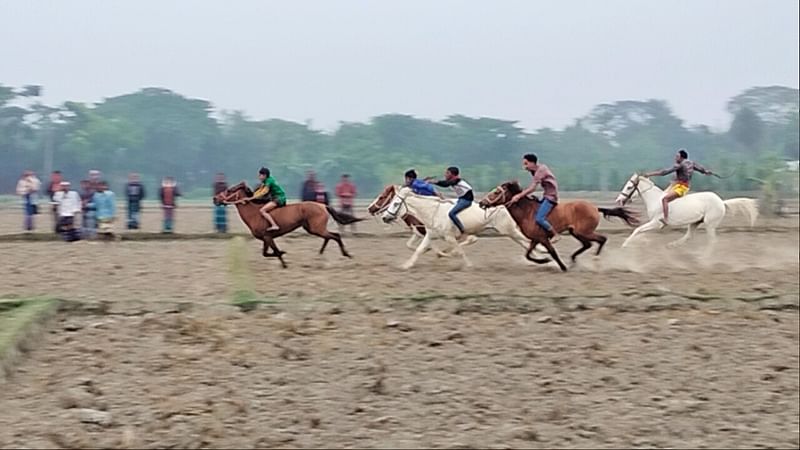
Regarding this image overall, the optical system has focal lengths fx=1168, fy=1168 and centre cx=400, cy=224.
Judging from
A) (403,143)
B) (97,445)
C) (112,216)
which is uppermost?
(403,143)

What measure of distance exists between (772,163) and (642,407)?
5.13 m

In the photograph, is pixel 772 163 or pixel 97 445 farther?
pixel 772 163

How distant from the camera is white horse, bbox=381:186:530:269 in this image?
1170 centimetres

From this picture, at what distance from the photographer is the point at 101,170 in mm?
10523

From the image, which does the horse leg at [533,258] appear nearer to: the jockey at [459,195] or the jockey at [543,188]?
the jockey at [543,188]

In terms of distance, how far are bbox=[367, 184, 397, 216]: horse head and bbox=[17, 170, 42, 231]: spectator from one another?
10.8 ft

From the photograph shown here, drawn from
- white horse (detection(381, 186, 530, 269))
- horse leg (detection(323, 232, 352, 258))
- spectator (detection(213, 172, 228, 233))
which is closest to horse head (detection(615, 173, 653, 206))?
white horse (detection(381, 186, 530, 269))

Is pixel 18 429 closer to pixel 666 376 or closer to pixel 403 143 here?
pixel 666 376

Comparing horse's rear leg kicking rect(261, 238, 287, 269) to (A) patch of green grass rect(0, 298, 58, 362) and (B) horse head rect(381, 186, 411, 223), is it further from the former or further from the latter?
(A) patch of green grass rect(0, 298, 58, 362)

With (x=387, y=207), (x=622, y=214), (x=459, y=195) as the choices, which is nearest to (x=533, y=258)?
(x=459, y=195)

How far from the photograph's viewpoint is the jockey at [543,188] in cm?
1095

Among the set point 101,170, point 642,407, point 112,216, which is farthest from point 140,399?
point 112,216

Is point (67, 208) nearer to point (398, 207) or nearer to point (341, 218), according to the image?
point (341, 218)

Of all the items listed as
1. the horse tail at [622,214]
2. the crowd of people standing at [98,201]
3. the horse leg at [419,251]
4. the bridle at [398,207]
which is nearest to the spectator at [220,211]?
the crowd of people standing at [98,201]
